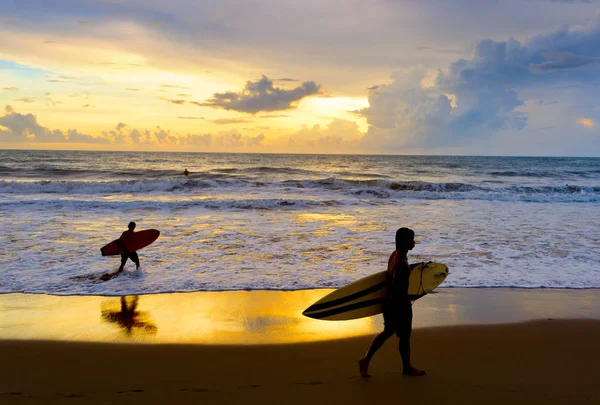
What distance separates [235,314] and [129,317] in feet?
4.72

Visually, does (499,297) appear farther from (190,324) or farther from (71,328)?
(71,328)

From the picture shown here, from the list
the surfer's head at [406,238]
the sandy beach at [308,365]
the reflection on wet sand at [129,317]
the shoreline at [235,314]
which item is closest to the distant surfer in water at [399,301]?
the surfer's head at [406,238]

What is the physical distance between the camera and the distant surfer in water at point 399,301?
3879 millimetres

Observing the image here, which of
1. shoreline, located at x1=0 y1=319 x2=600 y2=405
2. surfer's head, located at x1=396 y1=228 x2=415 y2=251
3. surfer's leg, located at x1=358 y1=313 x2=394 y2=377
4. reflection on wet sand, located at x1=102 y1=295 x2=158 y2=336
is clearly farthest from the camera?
reflection on wet sand, located at x1=102 y1=295 x2=158 y2=336

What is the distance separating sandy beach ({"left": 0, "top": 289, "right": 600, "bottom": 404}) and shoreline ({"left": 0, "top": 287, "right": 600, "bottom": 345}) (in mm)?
44

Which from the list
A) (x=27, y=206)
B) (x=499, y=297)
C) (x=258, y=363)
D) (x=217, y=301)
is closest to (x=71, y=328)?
(x=217, y=301)

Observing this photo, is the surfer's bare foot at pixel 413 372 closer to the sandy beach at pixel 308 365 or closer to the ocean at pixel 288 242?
the sandy beach at pixel 308 365

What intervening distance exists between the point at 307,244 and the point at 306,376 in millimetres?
6830

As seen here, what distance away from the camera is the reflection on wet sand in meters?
5.67

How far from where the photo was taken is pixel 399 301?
400cm

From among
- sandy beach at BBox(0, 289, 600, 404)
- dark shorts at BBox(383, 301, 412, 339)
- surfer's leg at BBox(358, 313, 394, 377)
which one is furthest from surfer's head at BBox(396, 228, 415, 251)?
sandy beach at BBox(0, 289, 600, 404)

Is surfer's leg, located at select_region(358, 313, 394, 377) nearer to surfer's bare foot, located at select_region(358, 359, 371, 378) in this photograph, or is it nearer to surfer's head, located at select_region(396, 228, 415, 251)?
surfer's bare foot, located at select_region(358, 359, 371, 378)

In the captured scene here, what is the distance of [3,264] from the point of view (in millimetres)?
8906

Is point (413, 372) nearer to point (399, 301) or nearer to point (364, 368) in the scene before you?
point (364, 368)
